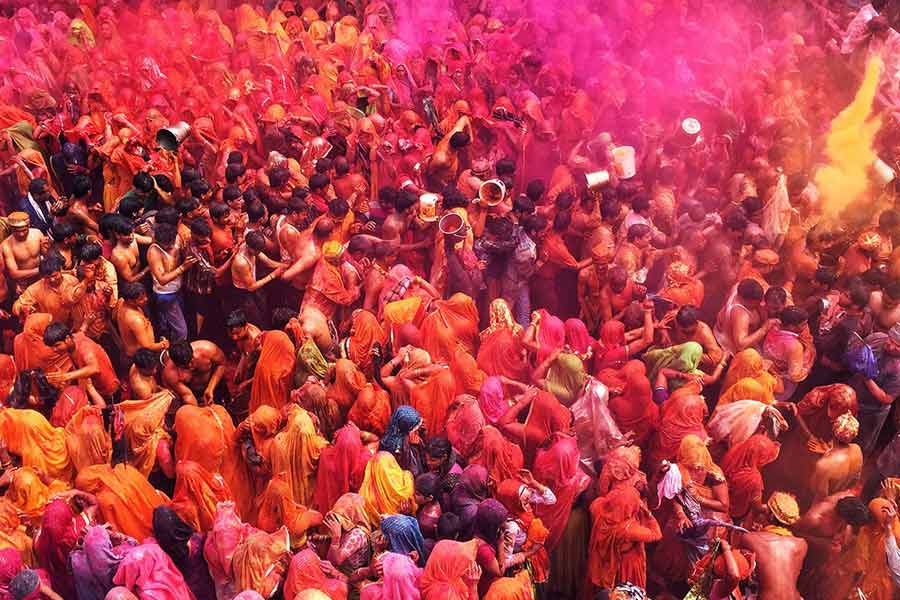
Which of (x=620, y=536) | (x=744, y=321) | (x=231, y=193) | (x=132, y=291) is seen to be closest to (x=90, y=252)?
(x=132, y=291)

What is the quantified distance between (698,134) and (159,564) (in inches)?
260

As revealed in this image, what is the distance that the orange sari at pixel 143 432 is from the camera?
6230mm

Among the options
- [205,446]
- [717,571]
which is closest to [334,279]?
[205,446]

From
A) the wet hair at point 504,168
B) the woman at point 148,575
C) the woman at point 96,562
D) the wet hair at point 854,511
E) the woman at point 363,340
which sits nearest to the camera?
the woman at point 148,575

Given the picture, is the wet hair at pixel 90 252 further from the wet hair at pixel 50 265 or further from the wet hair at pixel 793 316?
the wet hair at pixel 793 316

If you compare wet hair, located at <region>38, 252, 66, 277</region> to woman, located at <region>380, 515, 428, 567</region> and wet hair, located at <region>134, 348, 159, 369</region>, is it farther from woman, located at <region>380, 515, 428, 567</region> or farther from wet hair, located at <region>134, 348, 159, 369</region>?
woman, located at <region>380, 515, 428, 567</region>

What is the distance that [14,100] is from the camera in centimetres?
1041

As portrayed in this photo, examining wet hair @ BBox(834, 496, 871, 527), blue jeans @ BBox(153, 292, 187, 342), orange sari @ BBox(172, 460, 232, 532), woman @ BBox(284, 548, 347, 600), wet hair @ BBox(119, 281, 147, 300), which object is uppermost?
wet hair @ BBox(834, 496, 871, 527)

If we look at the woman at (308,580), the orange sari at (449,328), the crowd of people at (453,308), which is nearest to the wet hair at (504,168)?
the crowd of people at (453,308)

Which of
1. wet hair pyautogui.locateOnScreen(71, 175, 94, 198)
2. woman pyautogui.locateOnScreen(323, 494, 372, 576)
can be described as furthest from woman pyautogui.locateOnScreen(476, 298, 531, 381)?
wet hair pyautogui.locateOnScreen(71, 175, 94, 198)

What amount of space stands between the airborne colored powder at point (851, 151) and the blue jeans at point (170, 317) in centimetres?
609

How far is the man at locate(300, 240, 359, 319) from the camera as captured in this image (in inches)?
300

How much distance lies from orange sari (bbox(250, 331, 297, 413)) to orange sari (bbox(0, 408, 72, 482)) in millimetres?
1452

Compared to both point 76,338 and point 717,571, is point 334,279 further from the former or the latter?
point 717,571
